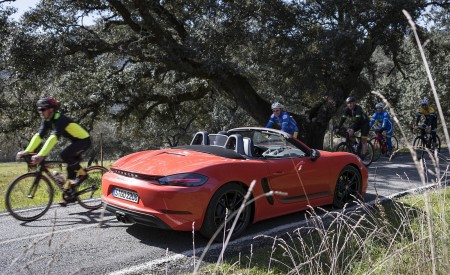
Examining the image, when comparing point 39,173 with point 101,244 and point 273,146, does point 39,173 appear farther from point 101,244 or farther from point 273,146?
point 273,146

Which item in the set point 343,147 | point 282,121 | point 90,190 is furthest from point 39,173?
point 343,147

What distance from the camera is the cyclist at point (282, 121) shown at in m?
9.57

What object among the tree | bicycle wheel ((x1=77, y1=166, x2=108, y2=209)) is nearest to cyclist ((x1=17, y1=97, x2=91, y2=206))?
bicycle wheel ((x1=77, y1=166, x2=108, y2=209))

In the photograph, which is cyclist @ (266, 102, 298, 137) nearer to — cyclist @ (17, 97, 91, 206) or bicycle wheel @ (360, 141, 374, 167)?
bicycle wheel @ (360, 141, 374, 167)

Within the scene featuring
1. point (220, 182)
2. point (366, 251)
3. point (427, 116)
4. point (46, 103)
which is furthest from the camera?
point (427, 116)

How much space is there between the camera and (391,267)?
3.15m

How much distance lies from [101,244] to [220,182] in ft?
5.28

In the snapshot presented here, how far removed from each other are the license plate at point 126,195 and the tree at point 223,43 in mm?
9051

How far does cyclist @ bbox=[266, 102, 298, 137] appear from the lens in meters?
9.57

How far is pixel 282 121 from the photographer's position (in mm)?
9672

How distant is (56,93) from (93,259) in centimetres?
1384

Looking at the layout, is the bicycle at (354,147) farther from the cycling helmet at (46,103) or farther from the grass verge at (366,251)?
the cycling helmet at (46,103)

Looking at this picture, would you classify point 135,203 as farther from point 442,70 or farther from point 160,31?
point 442,70

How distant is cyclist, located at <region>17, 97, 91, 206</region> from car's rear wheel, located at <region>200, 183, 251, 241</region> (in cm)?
280
